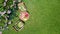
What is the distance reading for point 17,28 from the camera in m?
1.82

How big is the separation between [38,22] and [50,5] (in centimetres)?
23

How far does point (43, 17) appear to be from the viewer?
1.91 m

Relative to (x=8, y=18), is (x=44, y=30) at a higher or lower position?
lower

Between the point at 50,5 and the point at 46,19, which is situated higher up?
the point at 50,5

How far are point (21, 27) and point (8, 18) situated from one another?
173 mm

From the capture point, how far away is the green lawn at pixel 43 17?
73.3 inches

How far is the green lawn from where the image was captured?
186 cm

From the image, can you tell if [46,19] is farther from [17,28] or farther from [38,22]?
[17,28]

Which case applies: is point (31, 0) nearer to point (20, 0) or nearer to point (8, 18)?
point (20, 0)

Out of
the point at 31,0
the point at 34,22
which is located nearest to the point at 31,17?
the point at 34,22

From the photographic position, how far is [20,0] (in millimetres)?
1818

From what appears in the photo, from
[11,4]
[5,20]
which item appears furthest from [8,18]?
[11,4]

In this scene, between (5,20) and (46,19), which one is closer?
(5,20)

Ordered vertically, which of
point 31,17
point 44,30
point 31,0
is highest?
point 31,0
